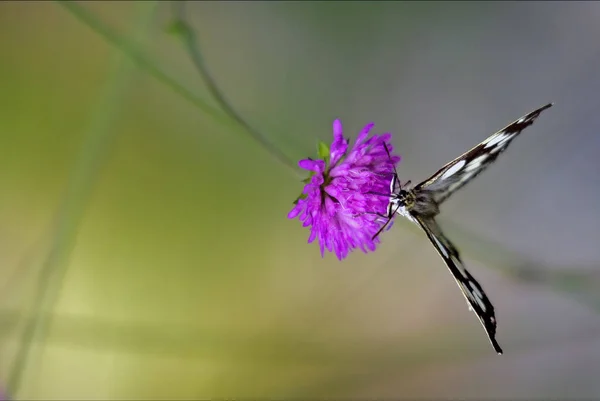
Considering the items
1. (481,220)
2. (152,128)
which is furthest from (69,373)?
(481,220)

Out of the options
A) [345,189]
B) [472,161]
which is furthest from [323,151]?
[472,161]

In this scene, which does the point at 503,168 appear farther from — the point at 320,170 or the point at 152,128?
the point at 152,128

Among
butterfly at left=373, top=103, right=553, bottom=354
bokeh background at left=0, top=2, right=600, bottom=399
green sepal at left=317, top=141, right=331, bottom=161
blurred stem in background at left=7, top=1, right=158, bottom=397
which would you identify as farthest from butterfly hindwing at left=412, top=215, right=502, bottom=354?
blurred stem in background at left=7, top=1, right=158, bottom=397

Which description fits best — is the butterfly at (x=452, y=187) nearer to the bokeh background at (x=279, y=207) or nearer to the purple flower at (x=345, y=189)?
the purple flower at (x=345, y=189)

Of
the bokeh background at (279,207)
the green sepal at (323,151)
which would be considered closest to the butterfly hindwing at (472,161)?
the green sepal at (323,151)

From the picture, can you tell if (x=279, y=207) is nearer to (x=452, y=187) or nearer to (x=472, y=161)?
(x=452, y=187)

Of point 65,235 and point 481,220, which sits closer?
point 65,235

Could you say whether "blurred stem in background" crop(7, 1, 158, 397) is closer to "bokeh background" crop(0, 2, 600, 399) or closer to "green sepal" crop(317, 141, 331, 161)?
"bokeh background" crop(0, 2, 600, 399)
